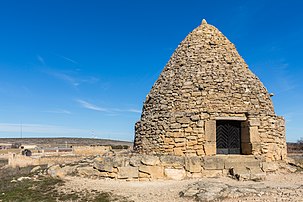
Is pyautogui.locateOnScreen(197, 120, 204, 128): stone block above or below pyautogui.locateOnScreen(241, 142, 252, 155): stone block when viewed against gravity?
above

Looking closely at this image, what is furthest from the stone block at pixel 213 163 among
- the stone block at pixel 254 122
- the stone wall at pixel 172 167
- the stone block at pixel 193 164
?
the stone block at pixel 254 122

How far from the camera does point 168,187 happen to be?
8.02 meters

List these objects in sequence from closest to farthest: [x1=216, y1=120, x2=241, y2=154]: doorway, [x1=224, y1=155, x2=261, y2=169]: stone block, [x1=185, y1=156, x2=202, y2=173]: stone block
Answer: [x1=185, y1=156, x2=202, y2=173]: stone block, [x1=224, y1=155, x2=261, y2=169]: stone block, [x1=216, y1=120, x2=241, y2=154]: doorway

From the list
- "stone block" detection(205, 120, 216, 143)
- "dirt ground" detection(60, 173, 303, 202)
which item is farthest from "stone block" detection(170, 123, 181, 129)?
"dirt ground" detection(60, 173, 303, 202)

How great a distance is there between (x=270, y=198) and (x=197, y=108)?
4.28 m

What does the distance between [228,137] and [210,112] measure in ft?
4.48

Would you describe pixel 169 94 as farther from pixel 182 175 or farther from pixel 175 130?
pixel 182 175

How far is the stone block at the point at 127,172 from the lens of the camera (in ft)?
29.7

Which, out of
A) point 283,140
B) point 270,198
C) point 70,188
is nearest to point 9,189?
point 70,188

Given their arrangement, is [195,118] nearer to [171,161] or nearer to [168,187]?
[171,161]

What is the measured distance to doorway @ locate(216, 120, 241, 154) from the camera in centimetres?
1030

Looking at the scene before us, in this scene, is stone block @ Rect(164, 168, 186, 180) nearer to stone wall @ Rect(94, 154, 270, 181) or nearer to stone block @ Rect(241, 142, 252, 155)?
stone wall @ Rect(94, 154, 270, 181)

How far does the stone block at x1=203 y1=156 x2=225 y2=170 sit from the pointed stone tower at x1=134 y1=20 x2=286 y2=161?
25 cm

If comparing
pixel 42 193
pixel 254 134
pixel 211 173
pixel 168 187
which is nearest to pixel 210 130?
pixel 211 173
